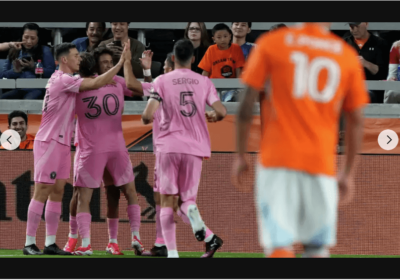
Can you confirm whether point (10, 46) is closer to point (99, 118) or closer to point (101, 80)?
point (99, 118)

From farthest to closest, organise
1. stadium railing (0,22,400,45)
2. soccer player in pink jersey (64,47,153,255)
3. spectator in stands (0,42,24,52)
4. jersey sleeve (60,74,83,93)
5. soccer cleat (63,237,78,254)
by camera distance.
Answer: stadium railing (0,22,400,45) < spectator in stands (0,42,24,52) < soccer cleat (63,237,78,254) < soccer player in pink jersey (64,47,153,255) < jersey sleeve (60,74,83,93)

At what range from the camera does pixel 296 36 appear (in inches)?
177

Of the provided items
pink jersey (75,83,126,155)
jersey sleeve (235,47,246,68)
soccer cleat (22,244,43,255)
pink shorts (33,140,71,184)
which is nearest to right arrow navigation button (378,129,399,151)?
jersey sleeve (235,47,246,68)

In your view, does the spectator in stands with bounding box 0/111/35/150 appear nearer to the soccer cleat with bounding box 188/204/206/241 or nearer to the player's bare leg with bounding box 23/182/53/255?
the player's bare leg with bounding box 23/182/53/255

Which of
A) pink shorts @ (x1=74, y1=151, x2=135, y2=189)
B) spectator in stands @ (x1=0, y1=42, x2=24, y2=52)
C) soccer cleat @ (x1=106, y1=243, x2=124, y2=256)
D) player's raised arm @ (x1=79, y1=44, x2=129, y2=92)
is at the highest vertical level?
spectator in stands @ (x1=0, y1=42, x2=24, y2=52)

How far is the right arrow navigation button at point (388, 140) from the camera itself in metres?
9.88

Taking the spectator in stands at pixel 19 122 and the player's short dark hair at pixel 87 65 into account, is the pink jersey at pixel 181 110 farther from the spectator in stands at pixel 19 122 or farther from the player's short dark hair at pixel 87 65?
the spectator in stands at pixel 19 122

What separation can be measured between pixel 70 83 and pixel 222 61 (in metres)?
3.02

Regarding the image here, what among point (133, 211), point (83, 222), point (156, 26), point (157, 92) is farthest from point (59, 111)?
point (156, 26)

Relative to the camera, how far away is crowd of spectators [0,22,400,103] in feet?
35.4

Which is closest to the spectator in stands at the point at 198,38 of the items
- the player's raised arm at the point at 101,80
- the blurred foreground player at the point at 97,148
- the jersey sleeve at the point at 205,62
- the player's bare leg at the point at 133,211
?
the jersey sleeve at the point at 205,62

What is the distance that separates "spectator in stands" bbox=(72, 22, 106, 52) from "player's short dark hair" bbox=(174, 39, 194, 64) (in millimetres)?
3640

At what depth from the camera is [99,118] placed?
8.55 meters

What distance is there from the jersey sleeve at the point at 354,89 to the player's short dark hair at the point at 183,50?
9.86 feet
